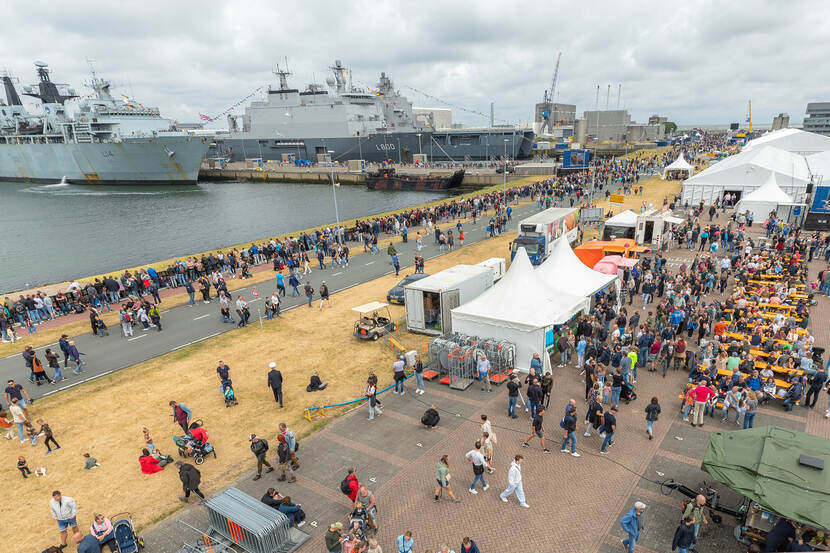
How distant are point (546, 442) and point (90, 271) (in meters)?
40.2

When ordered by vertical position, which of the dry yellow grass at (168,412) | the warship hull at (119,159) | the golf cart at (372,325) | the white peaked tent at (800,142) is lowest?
the dry yellow grass at (168,412)

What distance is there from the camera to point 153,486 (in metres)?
10.8

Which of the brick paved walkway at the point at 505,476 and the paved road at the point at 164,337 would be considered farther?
the paved road at the point at 164,337

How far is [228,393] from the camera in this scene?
14109 millimetres

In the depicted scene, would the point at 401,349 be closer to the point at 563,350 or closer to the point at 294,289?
the point at 563,350

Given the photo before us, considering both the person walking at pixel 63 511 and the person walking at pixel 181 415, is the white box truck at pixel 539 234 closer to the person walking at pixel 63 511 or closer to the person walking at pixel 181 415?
the person walking at pixel 181 415

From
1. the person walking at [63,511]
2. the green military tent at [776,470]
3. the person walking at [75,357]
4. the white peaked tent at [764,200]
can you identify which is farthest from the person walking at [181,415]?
the white peaked tent at [764,200]

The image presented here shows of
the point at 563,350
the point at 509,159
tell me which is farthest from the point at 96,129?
the point at 563,350

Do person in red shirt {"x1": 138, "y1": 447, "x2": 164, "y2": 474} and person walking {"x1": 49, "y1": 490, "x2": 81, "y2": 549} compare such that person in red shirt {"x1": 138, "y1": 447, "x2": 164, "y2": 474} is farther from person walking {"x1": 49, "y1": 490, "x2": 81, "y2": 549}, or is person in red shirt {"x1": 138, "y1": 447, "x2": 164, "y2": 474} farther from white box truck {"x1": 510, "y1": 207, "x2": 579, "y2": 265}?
white box truck {"x1": 510, "y1": 207, "x2": 579, "y2": 265}

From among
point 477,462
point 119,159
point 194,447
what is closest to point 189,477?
point 194,447

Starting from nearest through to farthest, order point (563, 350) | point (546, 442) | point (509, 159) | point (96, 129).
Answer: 1. point (546, 442)
2. point (563, 350)
3. point (96, 129)
4. point (509, 159)

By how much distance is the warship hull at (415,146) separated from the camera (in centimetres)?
9112

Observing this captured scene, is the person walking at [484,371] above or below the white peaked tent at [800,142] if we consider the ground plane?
below

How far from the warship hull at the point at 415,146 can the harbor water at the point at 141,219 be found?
16663mm
